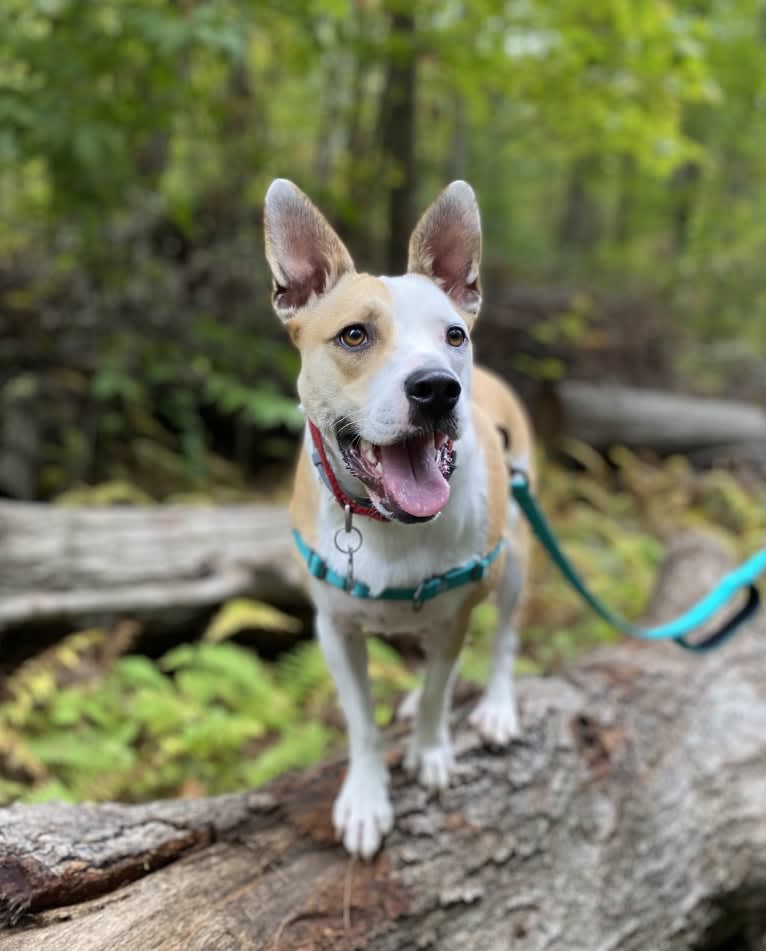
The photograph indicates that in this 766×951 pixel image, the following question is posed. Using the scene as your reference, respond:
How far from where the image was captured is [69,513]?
15.2 ft

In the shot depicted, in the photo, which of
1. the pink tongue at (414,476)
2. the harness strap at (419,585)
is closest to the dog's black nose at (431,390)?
the pink tongue at (414,476)

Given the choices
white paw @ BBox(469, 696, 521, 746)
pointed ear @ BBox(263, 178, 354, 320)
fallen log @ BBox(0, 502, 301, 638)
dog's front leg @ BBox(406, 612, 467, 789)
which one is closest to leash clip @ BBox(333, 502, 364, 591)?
dog's front leg @ BBox(406, 612, 467, 789)

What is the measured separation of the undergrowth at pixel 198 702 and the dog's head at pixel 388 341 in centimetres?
177

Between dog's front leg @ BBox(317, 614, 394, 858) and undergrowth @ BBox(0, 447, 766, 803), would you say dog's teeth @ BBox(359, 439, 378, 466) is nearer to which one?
dog's front leg @ BBox(317, 614, 394, 858)

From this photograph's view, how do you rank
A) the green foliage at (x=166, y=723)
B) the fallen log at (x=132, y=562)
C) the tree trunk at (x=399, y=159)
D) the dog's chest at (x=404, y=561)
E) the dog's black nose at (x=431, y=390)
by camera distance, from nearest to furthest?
the dog's black nose at (x=431, y=390) < the dog's chest at (x=404, y=561) < the green foliage at (x=166, y=723) < the fallen log at (x=132, y=562) < the tree trunk at (x=399, y=159)

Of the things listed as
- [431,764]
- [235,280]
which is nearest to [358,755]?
[431,764]

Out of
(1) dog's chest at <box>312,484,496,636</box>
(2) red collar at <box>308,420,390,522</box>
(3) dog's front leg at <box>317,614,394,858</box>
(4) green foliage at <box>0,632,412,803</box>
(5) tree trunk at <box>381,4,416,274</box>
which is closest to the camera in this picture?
(2) red collar at <box>308,420,390,522</box>

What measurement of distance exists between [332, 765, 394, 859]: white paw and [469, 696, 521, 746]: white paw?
1.61 ft

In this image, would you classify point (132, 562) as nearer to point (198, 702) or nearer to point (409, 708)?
point (198, 702)

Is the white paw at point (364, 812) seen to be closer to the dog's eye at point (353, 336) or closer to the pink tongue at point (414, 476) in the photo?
the pink tongue at point (414, 476)

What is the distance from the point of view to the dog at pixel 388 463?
1593 mm

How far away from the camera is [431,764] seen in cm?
246

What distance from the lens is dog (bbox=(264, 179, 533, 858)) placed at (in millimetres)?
1593

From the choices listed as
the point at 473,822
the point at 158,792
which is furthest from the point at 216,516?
the point at 473,822
